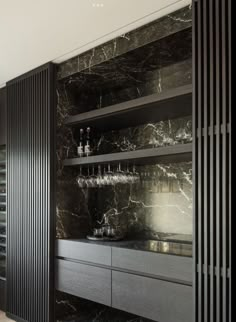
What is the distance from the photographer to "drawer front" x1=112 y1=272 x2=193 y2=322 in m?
2.65

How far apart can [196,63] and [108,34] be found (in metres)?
0.98

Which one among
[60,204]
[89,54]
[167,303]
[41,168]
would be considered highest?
[89,54]

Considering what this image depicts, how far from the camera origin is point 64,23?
306 cm

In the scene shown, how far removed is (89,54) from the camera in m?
3.62

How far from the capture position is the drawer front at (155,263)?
265 cm

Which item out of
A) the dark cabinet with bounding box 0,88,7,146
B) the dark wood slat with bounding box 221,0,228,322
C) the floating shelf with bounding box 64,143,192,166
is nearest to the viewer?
the dark wood slat with bounding box 221,0,228,322

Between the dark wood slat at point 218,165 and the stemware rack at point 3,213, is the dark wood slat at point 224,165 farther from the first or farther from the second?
the stemware rack at point 3,213

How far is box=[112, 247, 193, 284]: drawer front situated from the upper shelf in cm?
112

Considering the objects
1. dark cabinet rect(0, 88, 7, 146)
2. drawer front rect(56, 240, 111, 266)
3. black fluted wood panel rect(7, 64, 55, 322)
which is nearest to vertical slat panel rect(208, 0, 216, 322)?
drawer front rect(56, 240, 111, 266)

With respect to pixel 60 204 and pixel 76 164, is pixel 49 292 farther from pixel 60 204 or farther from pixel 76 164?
pixel 76 164

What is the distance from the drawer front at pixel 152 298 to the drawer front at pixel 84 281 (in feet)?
0.33

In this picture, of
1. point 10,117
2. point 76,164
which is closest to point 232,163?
point 76,164

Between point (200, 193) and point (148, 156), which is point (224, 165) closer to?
point (200, 193)

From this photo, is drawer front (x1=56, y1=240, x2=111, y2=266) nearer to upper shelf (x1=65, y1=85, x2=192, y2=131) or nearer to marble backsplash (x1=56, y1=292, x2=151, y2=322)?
marble backsplash (x1=56, y1=292, x2=151, y2=322)
